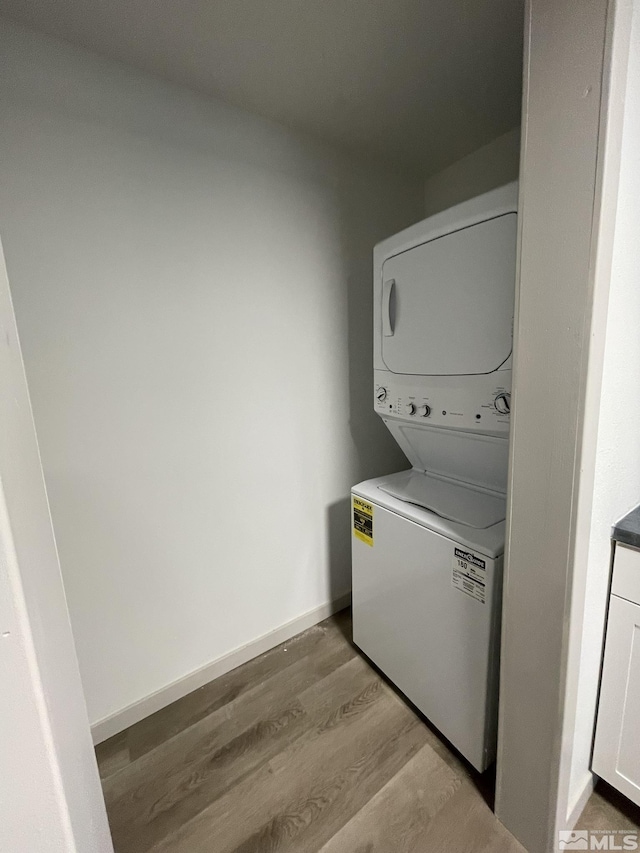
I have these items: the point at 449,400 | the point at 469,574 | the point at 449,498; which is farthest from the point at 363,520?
the point at 449,400

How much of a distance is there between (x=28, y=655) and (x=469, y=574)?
3.65 feet

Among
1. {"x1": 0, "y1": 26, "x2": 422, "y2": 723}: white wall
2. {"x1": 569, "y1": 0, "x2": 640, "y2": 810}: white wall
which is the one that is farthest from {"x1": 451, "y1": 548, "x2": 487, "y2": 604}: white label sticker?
{"x1": 0, "y1": 26, "x2": 422, "y2": 723}: white wall

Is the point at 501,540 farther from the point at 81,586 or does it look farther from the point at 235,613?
the point at 81,586

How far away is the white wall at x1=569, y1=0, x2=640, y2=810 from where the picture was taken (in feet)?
2.64

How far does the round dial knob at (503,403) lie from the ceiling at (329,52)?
3.81ft

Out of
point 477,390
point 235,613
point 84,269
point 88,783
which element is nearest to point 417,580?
point 477,390

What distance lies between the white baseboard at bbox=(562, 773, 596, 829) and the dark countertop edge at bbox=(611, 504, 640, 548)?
31.7 inches

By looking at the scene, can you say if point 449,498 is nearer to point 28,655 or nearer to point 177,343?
point 177,343

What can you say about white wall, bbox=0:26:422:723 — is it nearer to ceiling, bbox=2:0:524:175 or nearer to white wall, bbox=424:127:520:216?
ceiling, bbox=2:0:524:175

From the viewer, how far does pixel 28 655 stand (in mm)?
525

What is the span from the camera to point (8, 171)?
1.15m

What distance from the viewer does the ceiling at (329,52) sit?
1.12 meters

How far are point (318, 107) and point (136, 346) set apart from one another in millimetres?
1210

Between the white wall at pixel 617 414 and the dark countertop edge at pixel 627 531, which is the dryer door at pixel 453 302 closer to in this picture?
the white wall at pixel 617 414
